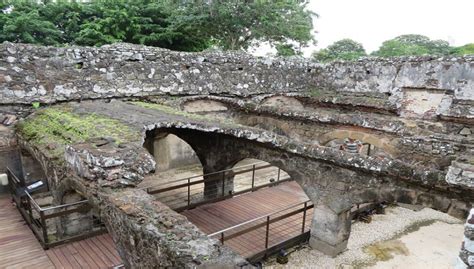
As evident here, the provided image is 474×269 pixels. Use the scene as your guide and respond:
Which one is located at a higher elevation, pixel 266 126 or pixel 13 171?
pixel 266 126

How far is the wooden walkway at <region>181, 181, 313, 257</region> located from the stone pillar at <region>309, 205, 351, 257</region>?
767 mm

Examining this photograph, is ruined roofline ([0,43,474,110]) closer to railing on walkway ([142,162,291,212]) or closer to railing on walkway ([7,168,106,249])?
railing on walkway ([7,168,106,249])

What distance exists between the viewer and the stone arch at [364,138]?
924 cm

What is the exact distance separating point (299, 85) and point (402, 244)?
7.71m

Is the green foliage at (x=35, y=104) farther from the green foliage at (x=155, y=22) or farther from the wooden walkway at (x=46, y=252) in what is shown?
the green foliage at (x=155, y=22)

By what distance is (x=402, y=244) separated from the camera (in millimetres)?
8930

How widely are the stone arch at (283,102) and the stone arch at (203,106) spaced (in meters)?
1.89

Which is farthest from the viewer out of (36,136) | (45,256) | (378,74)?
(378,74)

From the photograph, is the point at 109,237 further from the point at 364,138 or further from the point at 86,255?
the point at 364,138

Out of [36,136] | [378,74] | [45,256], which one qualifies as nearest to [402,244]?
[378,74]

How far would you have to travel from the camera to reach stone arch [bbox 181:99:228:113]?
36.6ft

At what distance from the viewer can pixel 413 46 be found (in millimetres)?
34906

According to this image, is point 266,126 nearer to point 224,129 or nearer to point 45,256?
point 224,129

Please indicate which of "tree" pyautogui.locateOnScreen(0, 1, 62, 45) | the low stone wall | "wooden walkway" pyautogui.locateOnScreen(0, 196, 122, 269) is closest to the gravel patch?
"wooden walkway" pyautogui.locateOnScreen(0, 196, 122, 269)
